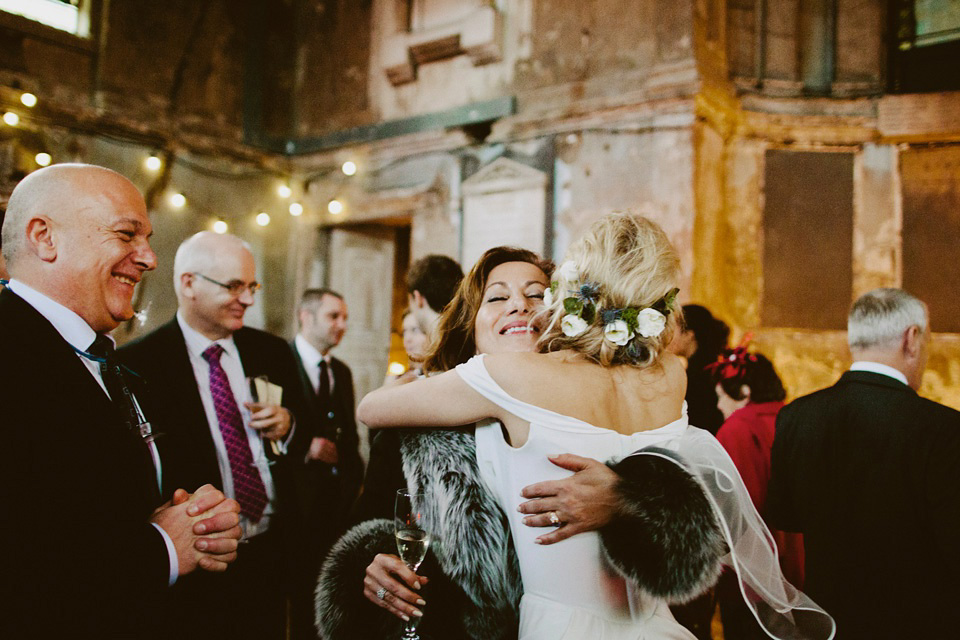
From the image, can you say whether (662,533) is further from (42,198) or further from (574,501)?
(42,198)

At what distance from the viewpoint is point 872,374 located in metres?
2.43

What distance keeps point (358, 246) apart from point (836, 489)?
23.4 ft

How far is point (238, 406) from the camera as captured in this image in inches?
113

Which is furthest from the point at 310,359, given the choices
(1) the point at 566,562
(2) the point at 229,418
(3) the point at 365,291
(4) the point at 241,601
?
(3) the point at 365,291

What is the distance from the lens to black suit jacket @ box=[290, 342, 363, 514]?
163 inches

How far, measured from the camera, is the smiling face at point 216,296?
114 inches

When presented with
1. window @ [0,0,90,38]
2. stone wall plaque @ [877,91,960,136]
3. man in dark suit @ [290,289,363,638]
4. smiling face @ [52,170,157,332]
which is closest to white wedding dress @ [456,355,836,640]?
smiling face @ [52,170,157,332]

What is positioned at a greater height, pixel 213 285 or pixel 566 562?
pixel 213 285

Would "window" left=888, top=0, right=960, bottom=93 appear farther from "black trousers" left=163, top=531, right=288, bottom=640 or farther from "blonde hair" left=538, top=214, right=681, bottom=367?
"black trousers" left=163, top=531, right=288, bottom=640

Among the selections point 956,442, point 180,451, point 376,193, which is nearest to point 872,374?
point 956,442

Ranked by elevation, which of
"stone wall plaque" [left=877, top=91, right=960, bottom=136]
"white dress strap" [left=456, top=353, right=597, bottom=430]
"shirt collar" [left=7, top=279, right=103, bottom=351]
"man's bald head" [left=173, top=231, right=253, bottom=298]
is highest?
"stone wall plaque" [left=877, top=91, right=960, bottom=136]

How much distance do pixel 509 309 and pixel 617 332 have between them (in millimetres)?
518

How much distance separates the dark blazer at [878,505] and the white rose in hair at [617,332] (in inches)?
49.3

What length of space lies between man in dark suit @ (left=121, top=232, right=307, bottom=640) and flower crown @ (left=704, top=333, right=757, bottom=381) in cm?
216
